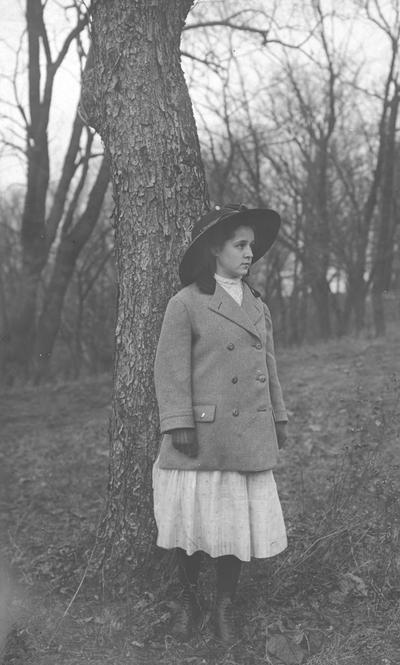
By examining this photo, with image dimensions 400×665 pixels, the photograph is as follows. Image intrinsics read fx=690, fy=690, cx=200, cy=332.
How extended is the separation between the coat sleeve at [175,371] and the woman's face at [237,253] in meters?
0.30

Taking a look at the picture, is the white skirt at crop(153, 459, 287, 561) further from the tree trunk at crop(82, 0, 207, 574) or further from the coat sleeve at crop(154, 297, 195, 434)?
the tree trunk at crop(82, 0, 207, 574)

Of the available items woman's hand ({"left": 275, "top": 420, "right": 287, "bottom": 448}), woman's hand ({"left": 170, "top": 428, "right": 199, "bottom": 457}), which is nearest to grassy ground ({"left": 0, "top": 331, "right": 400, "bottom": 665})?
woman's hand ({"left": 275, "top": 420, "right": 287, "bottom": 448})

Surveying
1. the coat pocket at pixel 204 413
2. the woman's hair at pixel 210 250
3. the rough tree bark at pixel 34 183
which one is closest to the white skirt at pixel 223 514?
the coat pocket at pixel 204 413

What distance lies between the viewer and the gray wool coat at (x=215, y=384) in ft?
10.7

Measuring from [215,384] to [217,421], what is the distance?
18cm

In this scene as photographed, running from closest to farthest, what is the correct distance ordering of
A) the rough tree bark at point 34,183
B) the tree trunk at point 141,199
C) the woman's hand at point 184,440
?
1. the woman's hand at point 184,440
2. the tree trunk at point 141,199
3. the rough tree bark at point 34,183

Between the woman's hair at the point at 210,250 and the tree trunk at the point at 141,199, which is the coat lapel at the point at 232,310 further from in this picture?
the tree trunk at the point at 141,199

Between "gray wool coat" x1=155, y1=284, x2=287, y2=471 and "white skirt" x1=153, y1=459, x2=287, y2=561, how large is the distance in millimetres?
83

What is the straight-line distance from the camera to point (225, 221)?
337cm

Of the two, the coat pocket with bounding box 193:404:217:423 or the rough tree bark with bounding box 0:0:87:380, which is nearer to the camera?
the coat pocket with bounding box 193:404:217:423

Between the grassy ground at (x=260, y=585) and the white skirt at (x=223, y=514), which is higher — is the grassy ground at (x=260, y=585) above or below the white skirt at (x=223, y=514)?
below

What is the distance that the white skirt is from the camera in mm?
3262

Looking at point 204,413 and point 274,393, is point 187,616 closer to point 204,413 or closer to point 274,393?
point 204,413

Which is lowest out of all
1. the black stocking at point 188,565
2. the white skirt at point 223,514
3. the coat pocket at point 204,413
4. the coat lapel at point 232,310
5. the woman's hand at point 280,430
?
the black stocking at point 188,565
